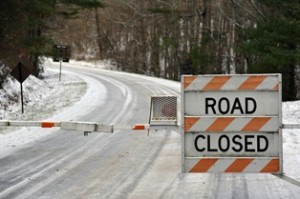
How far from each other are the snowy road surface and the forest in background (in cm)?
735

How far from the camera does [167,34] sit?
207 feet

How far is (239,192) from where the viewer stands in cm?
744

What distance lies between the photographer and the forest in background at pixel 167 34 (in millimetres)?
22031

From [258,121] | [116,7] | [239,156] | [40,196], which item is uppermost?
[116,7]

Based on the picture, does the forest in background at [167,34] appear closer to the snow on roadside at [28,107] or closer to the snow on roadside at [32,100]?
the snow on roadside at [32,100]

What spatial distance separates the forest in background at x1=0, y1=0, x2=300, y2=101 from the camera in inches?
867

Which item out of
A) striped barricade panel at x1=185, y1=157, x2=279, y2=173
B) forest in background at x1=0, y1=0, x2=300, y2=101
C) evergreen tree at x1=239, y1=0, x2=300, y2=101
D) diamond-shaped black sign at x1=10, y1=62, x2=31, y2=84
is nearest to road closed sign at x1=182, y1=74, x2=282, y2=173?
striped barricade panel at x1=185, y1=157, x2=279, y2=173

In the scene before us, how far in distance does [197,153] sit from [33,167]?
405 centimetres

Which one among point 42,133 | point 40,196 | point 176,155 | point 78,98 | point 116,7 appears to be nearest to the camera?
point 40,196

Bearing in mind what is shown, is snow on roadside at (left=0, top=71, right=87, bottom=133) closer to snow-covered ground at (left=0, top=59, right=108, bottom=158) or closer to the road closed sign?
snow-covered ground at (left=0, top=59, right=108, bottom=158)

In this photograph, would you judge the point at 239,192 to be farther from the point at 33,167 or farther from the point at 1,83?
the point at 1,83

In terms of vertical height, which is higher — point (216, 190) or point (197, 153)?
point (197, 153)

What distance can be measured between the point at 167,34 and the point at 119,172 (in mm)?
54778

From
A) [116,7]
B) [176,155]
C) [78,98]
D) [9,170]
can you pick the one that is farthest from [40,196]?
[116,7]
